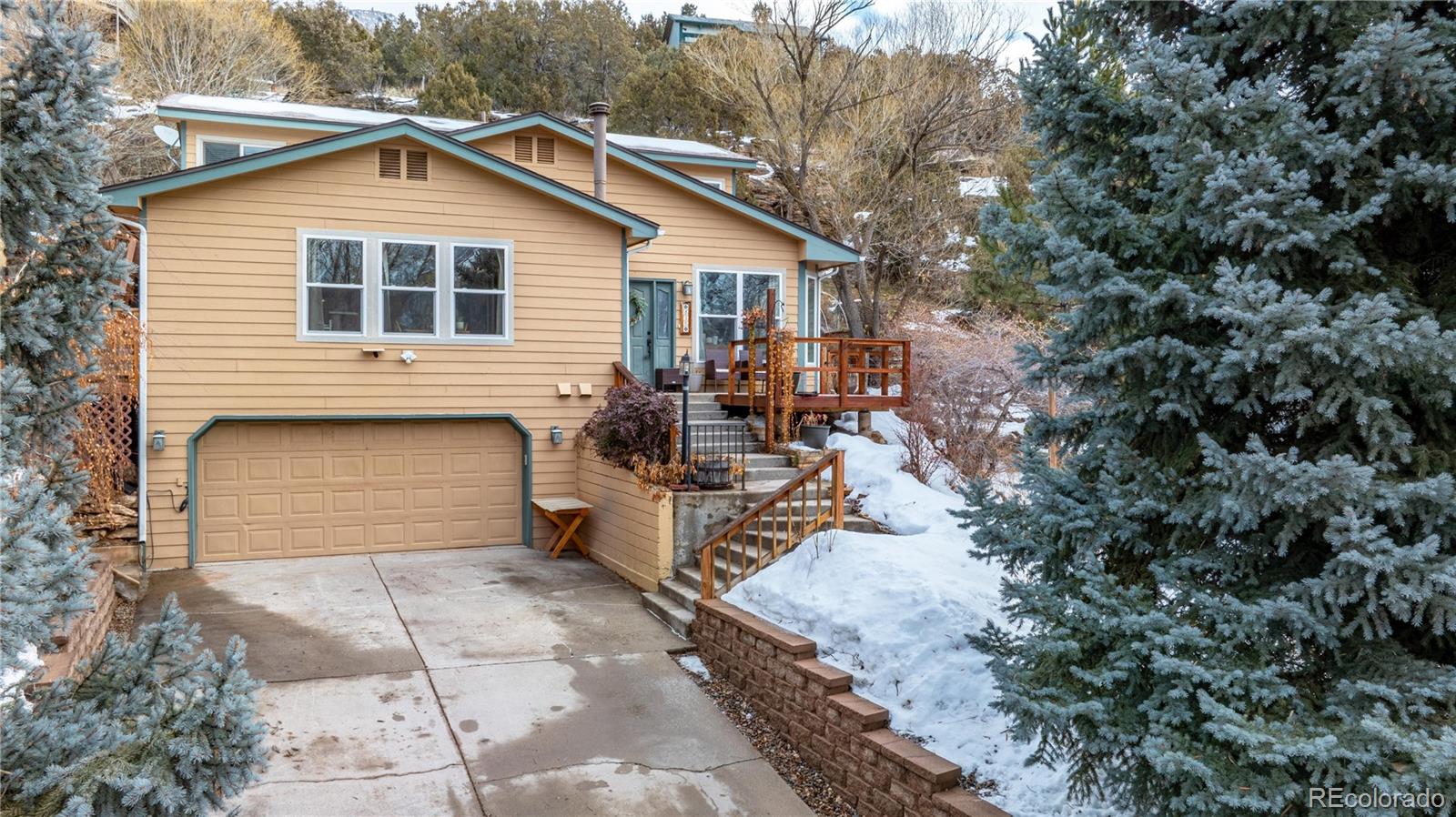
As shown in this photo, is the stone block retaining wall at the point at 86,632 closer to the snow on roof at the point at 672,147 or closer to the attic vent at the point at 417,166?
the attic vent at the point at 417,166

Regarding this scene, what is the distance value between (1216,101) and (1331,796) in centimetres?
284

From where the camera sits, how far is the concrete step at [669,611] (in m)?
8.98

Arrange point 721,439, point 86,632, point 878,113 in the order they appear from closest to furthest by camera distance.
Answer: point 86,632
point 721,439
point 878,113

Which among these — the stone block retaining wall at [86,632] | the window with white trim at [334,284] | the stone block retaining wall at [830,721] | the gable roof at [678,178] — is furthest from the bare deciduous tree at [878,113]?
the stone block retaining wall at [86,632]

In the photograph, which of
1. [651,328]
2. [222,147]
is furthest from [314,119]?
[651,328]

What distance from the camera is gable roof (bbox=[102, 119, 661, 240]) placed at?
1049cm

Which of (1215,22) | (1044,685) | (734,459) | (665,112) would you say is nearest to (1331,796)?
(1044,685)

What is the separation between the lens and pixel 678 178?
49.5 ft

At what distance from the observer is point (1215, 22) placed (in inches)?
170

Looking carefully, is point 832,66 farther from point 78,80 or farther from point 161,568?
point 78,80

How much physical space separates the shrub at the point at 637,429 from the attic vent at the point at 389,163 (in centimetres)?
413

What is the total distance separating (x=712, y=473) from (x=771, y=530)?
1076 mm

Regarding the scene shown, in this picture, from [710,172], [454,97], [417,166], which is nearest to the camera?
[417,166]

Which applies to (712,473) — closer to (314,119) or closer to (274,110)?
(314,119)
